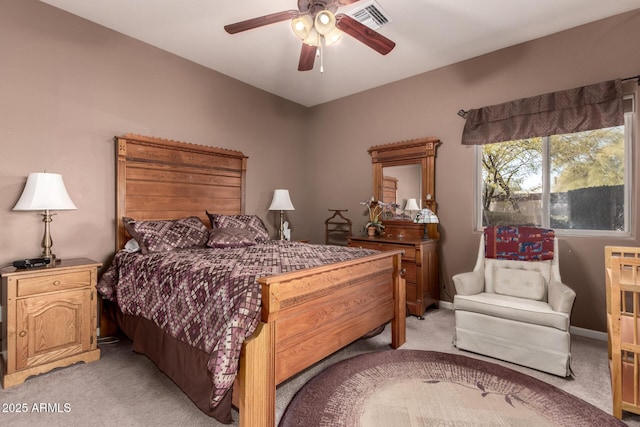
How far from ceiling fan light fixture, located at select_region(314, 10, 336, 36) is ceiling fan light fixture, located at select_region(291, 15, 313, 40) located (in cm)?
7

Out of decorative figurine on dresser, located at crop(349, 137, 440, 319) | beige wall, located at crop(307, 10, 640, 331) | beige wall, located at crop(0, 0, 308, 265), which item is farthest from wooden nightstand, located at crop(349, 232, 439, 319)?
beige wall, located at crop(0, 0, 308, 265)

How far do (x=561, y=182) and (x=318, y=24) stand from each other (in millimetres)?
2870

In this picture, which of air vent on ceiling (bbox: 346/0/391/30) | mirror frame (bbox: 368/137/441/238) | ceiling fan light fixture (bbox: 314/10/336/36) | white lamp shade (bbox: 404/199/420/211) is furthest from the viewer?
white lamp shade (bbox: 404/199/420/211)

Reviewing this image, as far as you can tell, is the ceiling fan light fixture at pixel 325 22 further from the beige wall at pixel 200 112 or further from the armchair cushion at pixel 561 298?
the armchair cushion at pixel 561 298

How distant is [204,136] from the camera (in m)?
3.74

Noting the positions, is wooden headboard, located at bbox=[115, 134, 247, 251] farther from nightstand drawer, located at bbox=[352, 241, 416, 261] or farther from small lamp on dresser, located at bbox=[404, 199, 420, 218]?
small lamp on dresser, located at bbox=[404, 199, 420, 218]

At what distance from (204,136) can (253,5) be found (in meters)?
1.65

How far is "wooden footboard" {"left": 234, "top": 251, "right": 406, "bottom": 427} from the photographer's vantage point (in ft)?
4.96

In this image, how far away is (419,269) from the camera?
3400 mm

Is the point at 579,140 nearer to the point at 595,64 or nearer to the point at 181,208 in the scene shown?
the point at 595,64

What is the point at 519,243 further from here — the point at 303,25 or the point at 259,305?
the point at 303,25

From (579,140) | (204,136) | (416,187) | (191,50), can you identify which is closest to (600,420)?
(579,140)

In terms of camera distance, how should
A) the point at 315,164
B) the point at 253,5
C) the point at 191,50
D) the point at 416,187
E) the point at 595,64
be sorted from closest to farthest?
the point at 253,5
the point at 595,64
the point at 191,50
the point at 416,187
the point at 315,164

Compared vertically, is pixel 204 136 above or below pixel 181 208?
above
